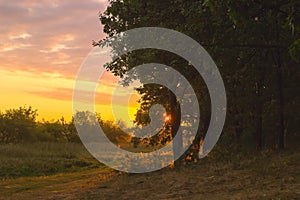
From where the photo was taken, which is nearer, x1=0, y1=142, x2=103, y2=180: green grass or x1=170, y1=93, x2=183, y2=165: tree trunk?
x1=170, y1=93, x2=183, y2=165: tree trunk

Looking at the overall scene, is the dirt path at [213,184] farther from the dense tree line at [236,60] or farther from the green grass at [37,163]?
the green grass at [37,163]

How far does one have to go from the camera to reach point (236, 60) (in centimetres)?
2281

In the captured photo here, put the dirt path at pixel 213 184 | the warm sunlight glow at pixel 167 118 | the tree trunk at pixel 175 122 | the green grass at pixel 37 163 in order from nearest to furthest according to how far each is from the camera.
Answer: the dirt path at pixel 213 184 → the tree trunk at pixel 175 122 → the warm sunlight glow at pixel 167 118 → the green grass at pixel 37 163

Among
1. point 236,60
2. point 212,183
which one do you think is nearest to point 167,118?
point 236,60

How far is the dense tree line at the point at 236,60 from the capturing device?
16.9 metres

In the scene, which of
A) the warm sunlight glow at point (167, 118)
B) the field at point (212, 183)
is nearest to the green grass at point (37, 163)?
the field at point (212, 183)

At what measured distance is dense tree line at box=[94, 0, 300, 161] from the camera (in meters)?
16.9

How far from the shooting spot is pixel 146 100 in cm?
2866

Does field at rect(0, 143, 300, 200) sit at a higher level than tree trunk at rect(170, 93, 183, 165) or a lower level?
lower

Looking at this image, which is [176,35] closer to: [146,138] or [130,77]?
[130,77]

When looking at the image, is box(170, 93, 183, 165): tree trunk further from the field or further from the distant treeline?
the distant treeline

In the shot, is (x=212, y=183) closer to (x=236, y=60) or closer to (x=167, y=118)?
(x=236, y=60)

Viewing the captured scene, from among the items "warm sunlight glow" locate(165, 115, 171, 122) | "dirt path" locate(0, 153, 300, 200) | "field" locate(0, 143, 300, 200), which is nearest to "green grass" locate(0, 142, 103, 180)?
"field" locate(0, 143, 300, 200)

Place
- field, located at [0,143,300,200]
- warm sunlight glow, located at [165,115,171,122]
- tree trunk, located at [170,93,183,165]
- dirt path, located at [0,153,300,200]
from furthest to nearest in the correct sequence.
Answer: warm sunlight glow, located at [165,115,171,122]
tree trunk, located at [170,93,183,165]
field, located at [0,143,300,200]
dirt path, located at [0,153,300,200]
